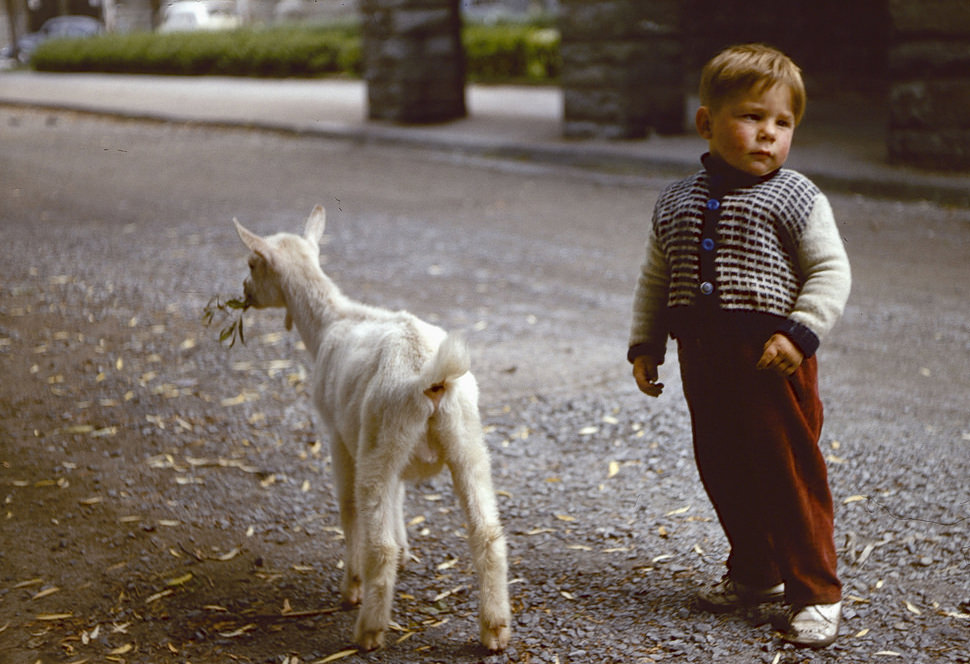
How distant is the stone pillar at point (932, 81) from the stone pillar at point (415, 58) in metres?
6.86

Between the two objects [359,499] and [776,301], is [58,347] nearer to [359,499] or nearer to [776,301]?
[359,499]

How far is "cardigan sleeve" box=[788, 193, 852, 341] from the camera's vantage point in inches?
106

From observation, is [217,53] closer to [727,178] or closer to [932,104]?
[932,104]

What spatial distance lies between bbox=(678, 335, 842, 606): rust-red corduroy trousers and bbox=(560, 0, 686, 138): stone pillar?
901 centimetres

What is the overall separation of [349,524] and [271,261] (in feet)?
3.12

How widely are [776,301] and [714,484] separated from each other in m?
0.64

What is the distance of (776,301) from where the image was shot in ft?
9.16

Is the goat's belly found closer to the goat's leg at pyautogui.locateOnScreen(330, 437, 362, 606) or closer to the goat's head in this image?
the goat's leg at pyautogui.locateOnScreen(330, 437, 362, 606)

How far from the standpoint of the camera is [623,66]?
11383mm

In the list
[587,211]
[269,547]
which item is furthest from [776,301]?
[587,211]

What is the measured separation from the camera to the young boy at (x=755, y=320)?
275 cm

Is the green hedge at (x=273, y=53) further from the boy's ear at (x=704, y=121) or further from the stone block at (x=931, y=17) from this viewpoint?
the boy's ear at (x=704, y=121)

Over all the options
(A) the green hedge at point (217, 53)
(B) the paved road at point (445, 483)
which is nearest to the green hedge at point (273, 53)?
(A) the green hedge at point (217, 53)

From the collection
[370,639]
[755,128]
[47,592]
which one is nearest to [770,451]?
[755,128]
